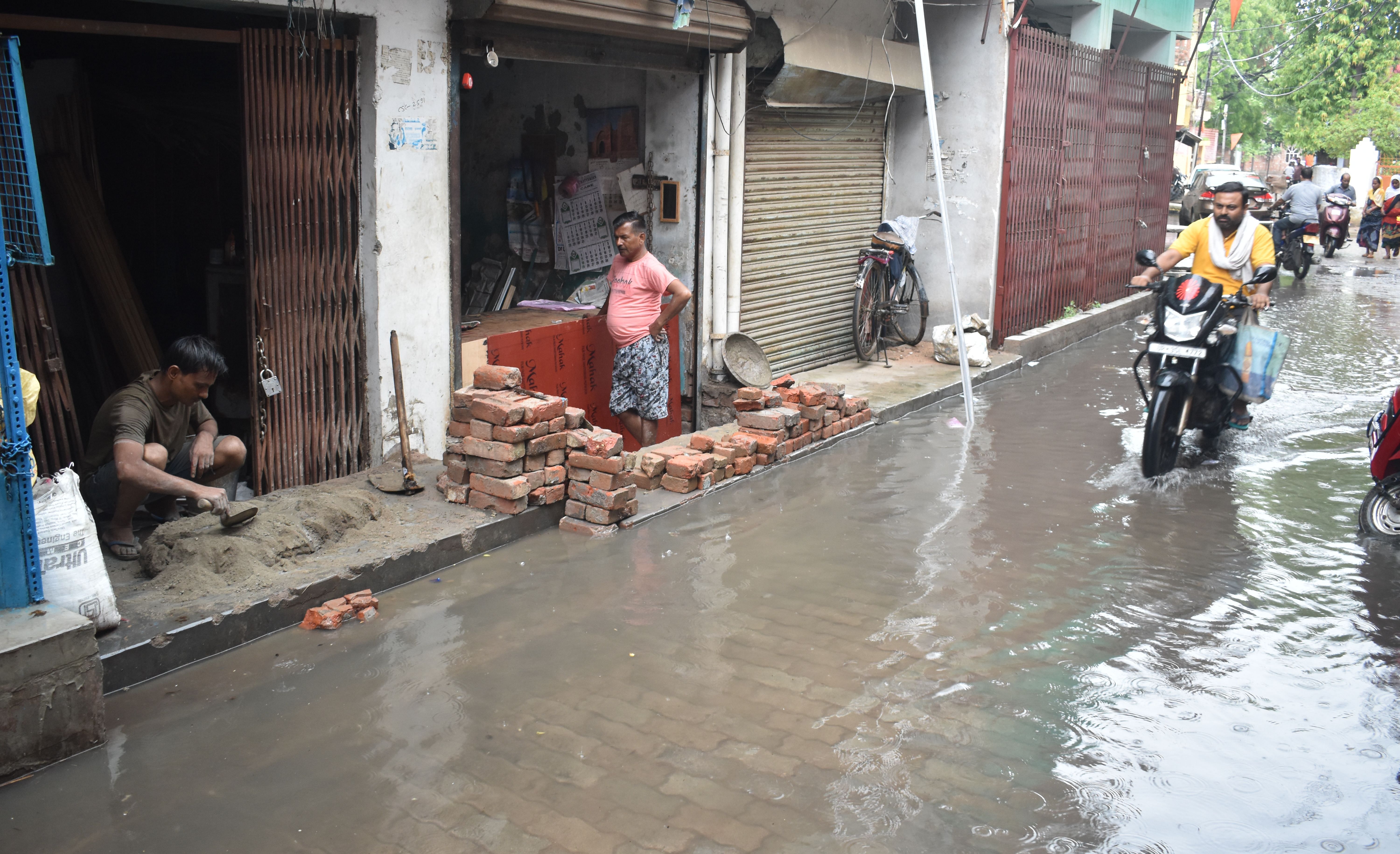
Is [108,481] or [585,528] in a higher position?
[108,481]

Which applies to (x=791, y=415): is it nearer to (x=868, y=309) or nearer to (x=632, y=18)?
(x=632, y=18)

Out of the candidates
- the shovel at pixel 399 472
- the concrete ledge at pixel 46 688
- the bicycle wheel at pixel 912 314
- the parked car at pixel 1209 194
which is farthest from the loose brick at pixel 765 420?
the parked car at pixel 1209 194

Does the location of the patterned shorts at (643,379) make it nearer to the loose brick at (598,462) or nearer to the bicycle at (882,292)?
the loose brick at (598,462)

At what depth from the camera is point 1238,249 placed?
23.8 ft

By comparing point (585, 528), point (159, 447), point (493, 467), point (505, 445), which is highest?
point (159, 447)

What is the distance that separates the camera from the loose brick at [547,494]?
235 inches

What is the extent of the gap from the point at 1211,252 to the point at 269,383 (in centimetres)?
602

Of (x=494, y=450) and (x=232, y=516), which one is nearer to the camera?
(x=232, y=516)

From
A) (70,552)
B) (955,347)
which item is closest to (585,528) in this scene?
(70,552)

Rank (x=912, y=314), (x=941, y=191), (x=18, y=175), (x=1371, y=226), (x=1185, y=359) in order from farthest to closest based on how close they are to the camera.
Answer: (x=1371, y=226), (x=912, y=314), (x=941, y=191), (x=1185, y=359), (x=18, y=175)

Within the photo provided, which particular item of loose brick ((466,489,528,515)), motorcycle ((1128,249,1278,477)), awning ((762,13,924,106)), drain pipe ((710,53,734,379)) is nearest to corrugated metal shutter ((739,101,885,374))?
awning ((762,13,924,106))

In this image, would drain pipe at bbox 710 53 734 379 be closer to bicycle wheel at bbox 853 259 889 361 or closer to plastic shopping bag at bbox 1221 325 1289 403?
bicycle wheel at bbox 853 259 889 361

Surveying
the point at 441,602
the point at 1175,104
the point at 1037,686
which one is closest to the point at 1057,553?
the point at 1037,686

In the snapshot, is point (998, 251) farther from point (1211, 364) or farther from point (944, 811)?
point (944, 811)
